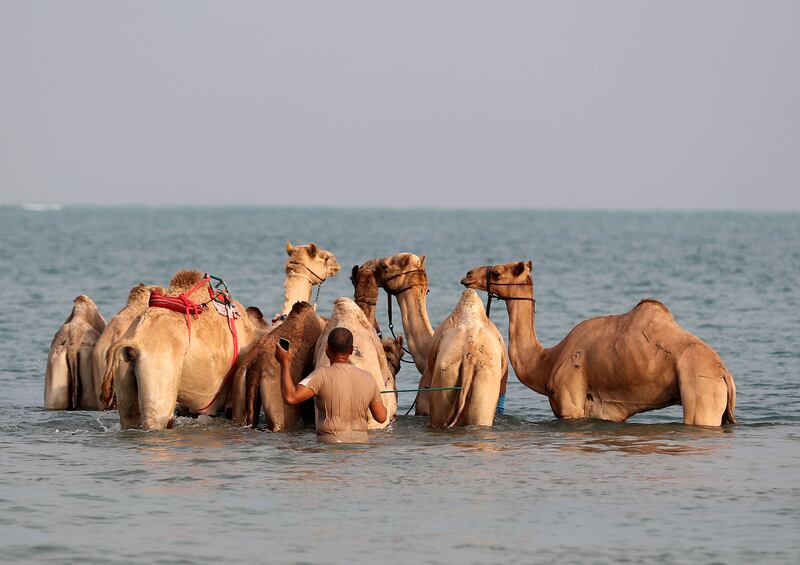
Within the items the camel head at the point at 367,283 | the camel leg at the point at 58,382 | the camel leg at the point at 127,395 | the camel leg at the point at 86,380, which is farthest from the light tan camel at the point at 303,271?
the camel leg at the point at 127,395

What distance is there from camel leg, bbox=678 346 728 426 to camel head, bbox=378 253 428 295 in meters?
2.91

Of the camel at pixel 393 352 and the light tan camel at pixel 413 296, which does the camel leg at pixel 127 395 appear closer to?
the camel at pixel 393 352

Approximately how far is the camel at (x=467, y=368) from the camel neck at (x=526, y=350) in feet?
2.02

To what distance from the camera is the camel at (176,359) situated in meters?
11.8

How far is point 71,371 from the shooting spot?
1462 centimetres

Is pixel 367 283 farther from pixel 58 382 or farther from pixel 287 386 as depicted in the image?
pixel 58 382

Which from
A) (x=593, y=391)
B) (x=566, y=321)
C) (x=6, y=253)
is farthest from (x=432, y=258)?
(x=593, y=391)

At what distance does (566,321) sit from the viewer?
28469 mm

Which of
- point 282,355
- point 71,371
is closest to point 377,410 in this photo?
point 282,355

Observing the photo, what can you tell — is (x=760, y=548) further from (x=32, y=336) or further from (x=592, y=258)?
(x=592, y=258)

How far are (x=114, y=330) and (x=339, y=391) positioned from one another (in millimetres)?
3630

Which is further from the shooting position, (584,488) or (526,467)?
(526,467)

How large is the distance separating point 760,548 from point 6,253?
58481mm

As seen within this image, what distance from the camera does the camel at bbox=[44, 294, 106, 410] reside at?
573 inches
